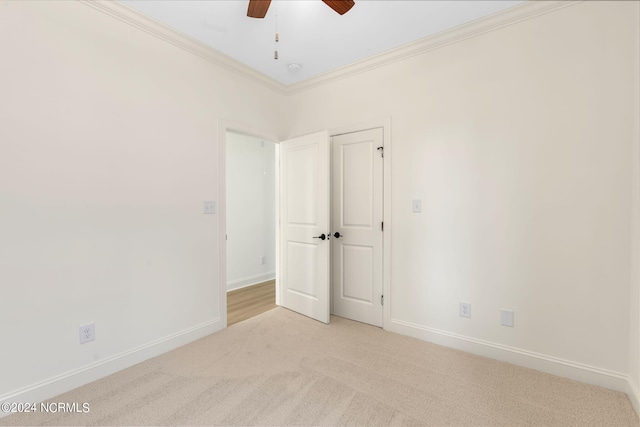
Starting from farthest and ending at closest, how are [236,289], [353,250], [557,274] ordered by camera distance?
[236,289]
[353,250]
[557,274]

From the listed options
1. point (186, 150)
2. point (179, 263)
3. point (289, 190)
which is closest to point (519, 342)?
point (289, 190)

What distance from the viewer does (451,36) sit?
235cm

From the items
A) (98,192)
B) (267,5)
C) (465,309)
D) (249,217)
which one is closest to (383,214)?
(465,309)

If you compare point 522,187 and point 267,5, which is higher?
point 267,5

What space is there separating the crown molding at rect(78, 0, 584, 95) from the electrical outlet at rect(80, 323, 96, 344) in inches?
87.1

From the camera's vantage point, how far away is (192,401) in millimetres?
1730

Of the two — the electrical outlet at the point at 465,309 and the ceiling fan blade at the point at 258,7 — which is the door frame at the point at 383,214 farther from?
the ceiling fan blade at the point at 258,7

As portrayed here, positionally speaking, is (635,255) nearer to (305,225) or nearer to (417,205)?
(417,205)

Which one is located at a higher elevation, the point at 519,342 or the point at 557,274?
the point at 557,274

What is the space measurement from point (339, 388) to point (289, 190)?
2116 mm

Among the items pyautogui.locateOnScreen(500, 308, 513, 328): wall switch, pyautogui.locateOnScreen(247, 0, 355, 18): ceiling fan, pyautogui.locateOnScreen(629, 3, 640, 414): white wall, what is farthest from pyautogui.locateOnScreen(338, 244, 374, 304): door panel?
pyautogui.locateOnScreen(247, 0, 355, 18): ceiling fan

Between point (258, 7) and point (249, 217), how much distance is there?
3196 mm

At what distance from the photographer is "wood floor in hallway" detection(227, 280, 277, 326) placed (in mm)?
3176

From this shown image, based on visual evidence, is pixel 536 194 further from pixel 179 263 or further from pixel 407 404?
pixel 179 263
